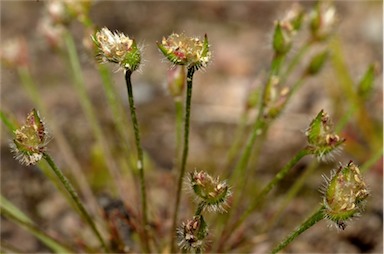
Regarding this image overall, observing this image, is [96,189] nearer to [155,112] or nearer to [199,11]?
[155,112]

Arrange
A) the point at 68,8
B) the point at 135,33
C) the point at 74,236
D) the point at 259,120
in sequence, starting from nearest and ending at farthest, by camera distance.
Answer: the point at 259,120 → the point at 68,8 → the point at 74,236 → the point at 135,33

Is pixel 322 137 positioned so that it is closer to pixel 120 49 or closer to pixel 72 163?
pixel 120 49

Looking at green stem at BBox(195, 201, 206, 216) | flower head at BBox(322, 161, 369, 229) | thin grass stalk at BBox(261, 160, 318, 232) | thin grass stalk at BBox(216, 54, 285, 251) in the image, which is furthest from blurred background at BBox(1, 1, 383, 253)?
flower head at BBox(322, 161, 369, 229)

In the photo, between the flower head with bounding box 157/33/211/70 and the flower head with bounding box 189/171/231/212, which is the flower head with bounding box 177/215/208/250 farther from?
the flower head with bounding box 157/33/211/70

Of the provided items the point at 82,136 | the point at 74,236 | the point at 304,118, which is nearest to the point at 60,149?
the point at 82,136

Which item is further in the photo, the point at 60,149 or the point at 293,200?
the point at 60,149

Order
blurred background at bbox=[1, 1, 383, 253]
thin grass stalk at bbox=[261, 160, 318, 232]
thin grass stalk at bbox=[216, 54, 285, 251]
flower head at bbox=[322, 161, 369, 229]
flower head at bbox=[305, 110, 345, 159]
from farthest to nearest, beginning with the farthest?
1. blurred background at bbox=[1, 1, 383, 253]
2. thin grass stalk at bbox=[261, 160, 318, 232]
3. thin grass stalk at bbox=[216, 54, 285, 251]
4. flower head at bbox=[305, 110, 345, 159]
5. flower head at bbox=[322, 161, 369, 229]
